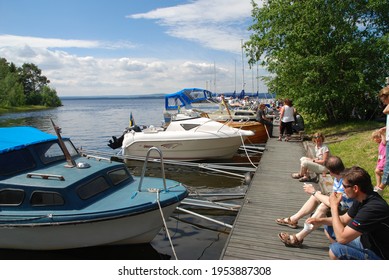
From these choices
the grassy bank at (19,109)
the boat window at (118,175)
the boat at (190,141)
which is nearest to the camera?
the boat window at (118,175)

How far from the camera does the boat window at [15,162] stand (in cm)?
702

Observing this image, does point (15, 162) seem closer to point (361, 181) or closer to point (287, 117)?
point (361, 181)

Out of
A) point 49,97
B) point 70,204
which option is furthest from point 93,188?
point 49,97

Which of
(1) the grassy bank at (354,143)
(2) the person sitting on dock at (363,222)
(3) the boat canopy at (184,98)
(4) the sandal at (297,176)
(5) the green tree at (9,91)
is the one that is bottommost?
(4) the sandal at (297,176)

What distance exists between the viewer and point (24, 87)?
111 m

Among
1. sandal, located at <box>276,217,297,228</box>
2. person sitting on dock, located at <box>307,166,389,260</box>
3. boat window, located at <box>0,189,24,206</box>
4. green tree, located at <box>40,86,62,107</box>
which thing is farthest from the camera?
green tree, located at <box>40,86,62,107</box>

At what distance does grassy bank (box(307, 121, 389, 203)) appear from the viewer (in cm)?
1088

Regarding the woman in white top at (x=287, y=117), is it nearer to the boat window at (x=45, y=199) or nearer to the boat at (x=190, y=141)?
the boat at (x=190, y=141)

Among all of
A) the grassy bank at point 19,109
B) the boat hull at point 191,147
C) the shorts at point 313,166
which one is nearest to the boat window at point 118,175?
the shorts at point 313,166

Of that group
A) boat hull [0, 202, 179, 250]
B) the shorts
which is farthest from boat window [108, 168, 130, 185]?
the shorts

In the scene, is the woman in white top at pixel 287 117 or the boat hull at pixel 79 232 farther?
the woman in white top at pixel 287 117

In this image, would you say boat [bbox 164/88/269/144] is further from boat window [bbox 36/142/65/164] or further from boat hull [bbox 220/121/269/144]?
boat window [bbox 36/142/65/164]

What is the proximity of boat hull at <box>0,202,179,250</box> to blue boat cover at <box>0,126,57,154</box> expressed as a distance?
5.77 feet

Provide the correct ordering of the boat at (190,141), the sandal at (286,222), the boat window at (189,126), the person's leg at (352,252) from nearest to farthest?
1. the person's leg at (352,252)
2. the sandal at (286,222)
3. the boat at (190,141)
4. the boat window at (189,126)
